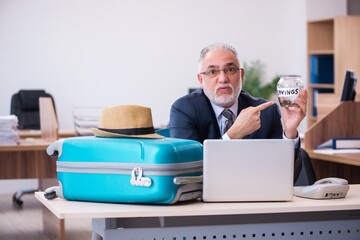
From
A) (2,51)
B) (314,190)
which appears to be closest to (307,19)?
(2,51)

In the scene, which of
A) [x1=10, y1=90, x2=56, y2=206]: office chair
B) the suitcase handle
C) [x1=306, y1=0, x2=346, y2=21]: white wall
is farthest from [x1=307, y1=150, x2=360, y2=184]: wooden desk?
[x1=306, y1=0, x2=346, y2=21]: white wall

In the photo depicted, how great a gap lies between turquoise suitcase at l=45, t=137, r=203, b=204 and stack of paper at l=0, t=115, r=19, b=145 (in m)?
2.92

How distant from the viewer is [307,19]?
7.98 m

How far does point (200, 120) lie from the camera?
101 inches

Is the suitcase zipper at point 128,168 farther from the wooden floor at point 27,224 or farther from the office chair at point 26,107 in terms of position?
the office chair at point 26,107

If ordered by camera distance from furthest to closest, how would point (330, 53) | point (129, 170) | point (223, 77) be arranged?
point (330, 53) → point (223, 77) → point (129, 170)

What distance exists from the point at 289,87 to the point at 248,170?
364mm

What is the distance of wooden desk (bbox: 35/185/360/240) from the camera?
168 centimetres

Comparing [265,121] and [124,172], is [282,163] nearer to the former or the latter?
[124,172]

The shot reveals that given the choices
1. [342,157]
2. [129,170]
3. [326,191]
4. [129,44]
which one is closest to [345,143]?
[342,157]

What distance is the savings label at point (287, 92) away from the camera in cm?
198

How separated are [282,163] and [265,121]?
2.78ft

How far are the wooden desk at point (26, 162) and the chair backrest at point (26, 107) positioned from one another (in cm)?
230

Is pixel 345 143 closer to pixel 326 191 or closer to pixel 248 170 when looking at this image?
pixel 326 191
